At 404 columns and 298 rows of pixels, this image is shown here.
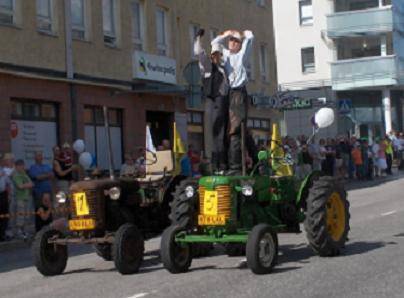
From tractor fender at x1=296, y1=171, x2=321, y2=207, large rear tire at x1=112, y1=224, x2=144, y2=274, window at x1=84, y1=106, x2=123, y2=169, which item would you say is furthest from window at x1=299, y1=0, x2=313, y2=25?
large rear tire at x1=112, y1=224, x2=144, y2=274

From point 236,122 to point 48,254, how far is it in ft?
9.63

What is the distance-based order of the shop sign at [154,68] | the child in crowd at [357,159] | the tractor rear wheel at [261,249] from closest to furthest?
the tractor rear wheel at [261,249], the shop sign at [154,68], the child in crowd at [357,159]

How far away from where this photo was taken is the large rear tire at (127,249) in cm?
995

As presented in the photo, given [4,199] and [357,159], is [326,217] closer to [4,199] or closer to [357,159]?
[4,199]

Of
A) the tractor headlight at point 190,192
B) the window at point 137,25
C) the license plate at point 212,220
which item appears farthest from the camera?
the window at point 137,25

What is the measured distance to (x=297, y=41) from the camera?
5078cm

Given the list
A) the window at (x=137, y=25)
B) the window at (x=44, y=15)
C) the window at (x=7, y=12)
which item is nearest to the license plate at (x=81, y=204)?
the window at (x=7, y=12)

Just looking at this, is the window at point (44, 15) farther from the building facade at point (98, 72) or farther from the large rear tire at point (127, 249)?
the large rear tire at point (127, 249)

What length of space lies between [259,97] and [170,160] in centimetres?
2020

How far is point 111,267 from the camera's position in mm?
11273

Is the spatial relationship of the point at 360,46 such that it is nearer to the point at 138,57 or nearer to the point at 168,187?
the point at 138,57

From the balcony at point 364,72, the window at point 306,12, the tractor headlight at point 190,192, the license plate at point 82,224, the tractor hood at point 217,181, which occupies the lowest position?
the license plate at point 82,224

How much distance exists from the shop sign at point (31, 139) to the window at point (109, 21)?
391 centimetres

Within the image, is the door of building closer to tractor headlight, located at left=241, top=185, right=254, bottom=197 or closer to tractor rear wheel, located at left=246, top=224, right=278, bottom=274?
tractor headlight, located at left=241, top=185, right=254, bottom=197
